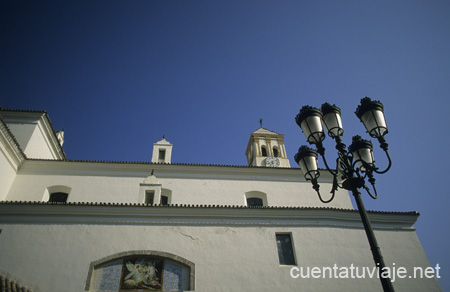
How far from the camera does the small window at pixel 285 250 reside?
9216 millimetres


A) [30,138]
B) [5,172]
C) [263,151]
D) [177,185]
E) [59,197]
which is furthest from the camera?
[263,151]

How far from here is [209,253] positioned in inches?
349

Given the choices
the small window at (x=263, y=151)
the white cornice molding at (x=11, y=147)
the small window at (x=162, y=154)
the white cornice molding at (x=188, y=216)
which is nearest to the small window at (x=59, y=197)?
the white cornice molding at (x=11, y=147)

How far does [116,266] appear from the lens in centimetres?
834

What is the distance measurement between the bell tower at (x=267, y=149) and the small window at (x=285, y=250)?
9068mm

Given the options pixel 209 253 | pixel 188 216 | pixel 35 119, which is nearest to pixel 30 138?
pixel 35 119

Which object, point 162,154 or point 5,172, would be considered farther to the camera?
point 162,154

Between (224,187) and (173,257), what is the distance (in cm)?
568

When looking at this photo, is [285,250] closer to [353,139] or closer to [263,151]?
[353,139]

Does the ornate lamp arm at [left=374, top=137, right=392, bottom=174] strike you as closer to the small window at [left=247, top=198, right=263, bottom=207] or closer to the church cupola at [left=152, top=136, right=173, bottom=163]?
the small window at [left=247, top=198, right=263, bottom=207]

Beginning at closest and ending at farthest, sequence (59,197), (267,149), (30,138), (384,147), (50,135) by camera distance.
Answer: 1. (384,147)
2. (59,197)
3. (30,138)
4. (50,135)
5. (267,149)

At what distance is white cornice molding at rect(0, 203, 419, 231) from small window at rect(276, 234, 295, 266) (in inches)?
16.5

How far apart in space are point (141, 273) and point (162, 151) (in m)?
8.74

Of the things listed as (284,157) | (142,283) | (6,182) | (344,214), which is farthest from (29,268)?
(284,157)
